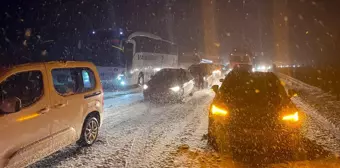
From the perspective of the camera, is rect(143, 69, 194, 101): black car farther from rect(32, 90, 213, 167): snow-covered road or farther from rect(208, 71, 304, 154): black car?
rect(208, 71, 304, 154): black car

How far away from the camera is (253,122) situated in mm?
5684

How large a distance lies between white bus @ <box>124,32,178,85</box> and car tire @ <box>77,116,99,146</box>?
12.4 meters

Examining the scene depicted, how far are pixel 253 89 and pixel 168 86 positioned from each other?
23.5 ft

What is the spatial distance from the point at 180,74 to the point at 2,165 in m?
11.2

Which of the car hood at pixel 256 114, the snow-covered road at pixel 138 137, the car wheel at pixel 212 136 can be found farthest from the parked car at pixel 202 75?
the car hood at pixel 256 114

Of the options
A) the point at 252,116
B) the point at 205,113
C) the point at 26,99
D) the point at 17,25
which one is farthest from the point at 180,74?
the point at 17,25

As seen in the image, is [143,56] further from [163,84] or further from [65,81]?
[65,81]

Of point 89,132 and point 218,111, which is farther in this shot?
point 89,132

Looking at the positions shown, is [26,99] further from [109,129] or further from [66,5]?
[66,5]

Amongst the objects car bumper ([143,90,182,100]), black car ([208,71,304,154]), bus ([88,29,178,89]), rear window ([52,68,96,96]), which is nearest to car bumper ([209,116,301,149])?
black car ([208,71,304,154])

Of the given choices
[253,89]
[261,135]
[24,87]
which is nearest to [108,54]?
[253,89]

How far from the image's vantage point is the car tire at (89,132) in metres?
6.36

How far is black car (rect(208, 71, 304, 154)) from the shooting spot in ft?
18.6

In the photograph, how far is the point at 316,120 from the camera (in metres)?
9.49
